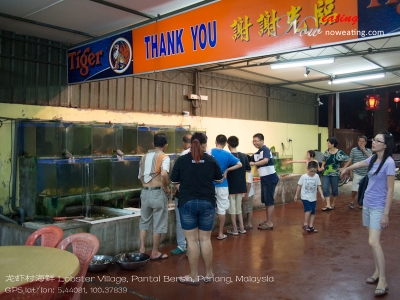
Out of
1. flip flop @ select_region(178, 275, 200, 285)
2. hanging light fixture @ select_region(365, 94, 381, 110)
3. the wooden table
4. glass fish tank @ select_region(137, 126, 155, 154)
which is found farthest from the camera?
hanging light fixture @ select_region(365, 94, 381, 110)

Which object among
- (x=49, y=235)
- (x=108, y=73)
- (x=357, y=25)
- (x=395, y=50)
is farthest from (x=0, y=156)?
(x=395, y=50)

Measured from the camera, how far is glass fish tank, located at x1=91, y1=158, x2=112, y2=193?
21.4 feet

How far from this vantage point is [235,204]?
6.82 meters

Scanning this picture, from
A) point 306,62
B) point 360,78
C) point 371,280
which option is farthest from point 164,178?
point 360,78

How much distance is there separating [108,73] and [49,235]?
10.4 ft

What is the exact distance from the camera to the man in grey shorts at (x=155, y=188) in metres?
5.21

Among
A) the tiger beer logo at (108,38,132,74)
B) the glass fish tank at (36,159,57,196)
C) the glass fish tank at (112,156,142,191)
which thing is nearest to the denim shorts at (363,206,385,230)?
the tiger beer logo at (108,38,132,74)

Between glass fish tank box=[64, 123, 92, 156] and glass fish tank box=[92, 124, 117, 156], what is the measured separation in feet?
0.30

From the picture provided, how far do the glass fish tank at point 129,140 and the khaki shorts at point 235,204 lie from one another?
2.35 meters

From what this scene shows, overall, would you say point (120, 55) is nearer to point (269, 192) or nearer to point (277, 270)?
point (269, 192)

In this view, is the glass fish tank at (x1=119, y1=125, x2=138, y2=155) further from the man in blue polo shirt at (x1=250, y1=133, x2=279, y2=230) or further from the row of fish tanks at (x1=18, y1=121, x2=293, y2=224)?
the man in blue polo shirt at (x1=250, y1=133, x2=279, y2=230)

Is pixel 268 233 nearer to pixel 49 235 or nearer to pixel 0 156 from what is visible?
pixel 49 235

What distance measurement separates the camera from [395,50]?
27.6 feet

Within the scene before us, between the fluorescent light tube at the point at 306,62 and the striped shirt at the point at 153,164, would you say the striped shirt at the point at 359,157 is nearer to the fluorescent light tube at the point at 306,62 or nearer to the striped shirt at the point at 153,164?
the fluorescent light tube at the point at 306,62
